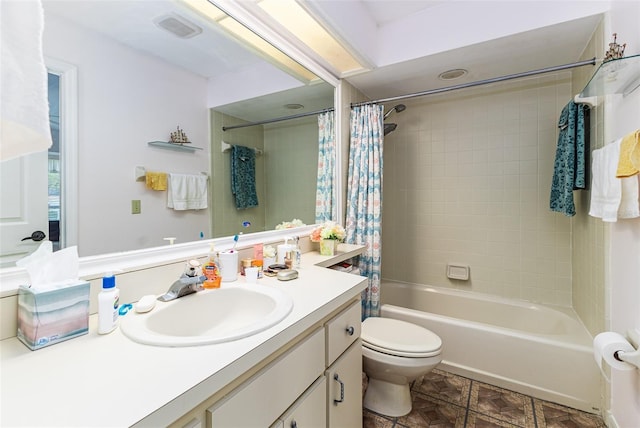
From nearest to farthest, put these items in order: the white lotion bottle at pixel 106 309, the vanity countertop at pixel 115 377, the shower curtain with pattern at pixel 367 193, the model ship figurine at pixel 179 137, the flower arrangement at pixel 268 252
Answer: the vanity countertop at pixel 115 377 → the white lotion bottle at pixel 106 309 → the model ship figurine at pixel 179 137 → the flower arrangement at pixel 268 252 → the shower curtain with pattern at pixel 367 193

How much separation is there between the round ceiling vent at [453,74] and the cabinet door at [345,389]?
6.63 feet

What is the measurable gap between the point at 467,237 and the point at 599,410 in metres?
1.35

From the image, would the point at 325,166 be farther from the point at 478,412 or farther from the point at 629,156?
the point at 478,412

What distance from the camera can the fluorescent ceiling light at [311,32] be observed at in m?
1.49

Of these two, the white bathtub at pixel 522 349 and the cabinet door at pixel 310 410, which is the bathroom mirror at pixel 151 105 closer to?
the cabinet door at pixel 310 410

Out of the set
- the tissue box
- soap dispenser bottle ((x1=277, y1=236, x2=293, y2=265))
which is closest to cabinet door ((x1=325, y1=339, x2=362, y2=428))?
soap dispenser bottle ((x1=277, y1=236, x2=293, y2=265))

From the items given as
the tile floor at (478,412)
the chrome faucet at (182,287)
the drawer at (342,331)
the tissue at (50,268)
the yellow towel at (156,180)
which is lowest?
the tile floor at (478,412)

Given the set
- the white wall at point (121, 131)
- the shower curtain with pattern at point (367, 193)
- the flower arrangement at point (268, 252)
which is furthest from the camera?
the shower curtain with pattern at point (367, 193)

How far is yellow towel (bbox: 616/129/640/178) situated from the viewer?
1.10 m

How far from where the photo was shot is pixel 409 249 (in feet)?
9.29

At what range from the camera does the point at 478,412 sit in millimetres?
1606

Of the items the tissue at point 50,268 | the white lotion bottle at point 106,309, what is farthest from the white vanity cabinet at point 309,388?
the tissue at point 50,268

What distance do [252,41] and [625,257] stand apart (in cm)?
210

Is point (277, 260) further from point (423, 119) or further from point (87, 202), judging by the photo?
point (423, 119)
